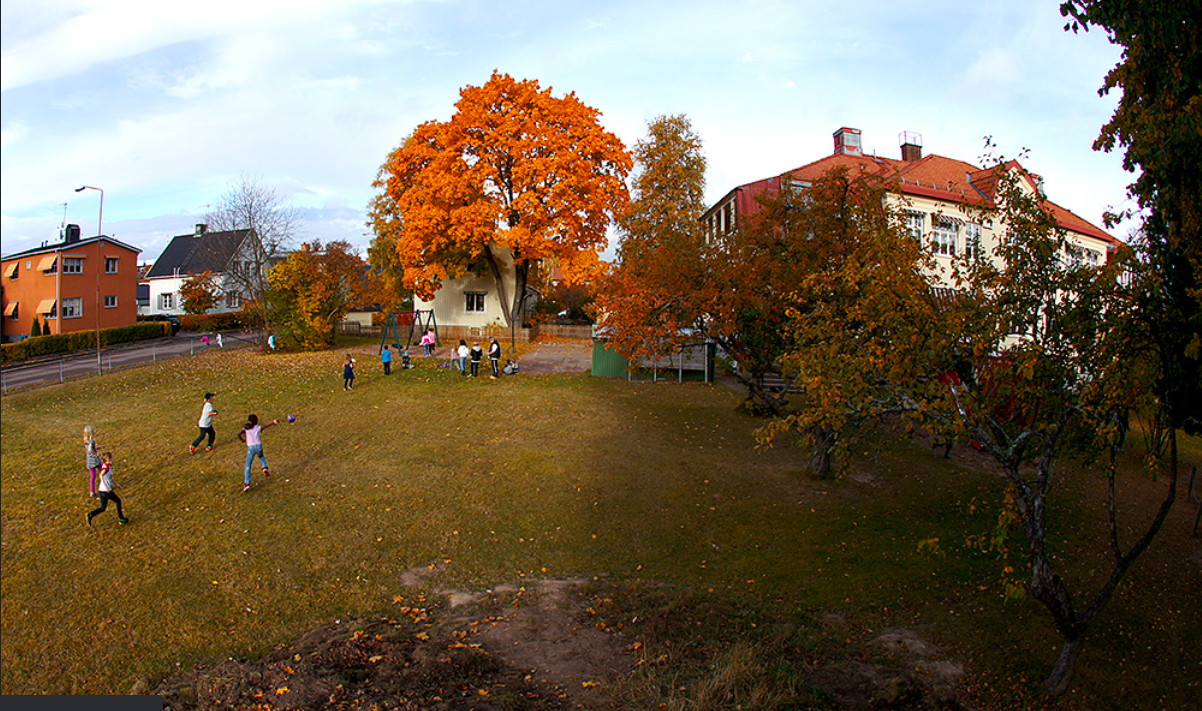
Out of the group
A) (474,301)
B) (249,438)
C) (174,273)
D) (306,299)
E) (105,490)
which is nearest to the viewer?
(105,490)

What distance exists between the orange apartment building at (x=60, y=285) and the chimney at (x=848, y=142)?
1790 inches

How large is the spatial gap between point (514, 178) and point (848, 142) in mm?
20453

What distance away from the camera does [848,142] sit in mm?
40031

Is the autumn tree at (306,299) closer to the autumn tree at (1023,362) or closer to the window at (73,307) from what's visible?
the window at (73,307)

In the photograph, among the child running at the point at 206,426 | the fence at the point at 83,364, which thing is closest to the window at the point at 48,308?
the fence at the point at 83,364

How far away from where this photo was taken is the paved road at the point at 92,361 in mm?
28000

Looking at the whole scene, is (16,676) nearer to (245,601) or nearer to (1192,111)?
(245,601)

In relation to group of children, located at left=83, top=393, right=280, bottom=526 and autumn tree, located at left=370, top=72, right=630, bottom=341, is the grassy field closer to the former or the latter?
group of children, located at left=83, top=393, right=280, bottom=526

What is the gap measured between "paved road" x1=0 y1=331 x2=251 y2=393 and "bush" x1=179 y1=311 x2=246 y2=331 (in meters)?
7.01

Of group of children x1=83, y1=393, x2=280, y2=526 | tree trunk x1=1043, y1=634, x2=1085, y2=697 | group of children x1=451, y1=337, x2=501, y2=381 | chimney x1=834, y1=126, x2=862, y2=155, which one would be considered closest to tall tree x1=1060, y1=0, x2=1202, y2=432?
tree trunk x1=1043, y1=634, x2=1085, y2=697

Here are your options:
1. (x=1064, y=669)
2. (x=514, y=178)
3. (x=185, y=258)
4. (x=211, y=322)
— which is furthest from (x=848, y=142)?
(x=185, y=258)

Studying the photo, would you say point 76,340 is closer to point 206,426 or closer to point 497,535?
point 206,426

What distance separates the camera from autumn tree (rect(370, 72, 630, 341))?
3600 centimetres

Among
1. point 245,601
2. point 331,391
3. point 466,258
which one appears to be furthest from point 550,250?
point 245,601
